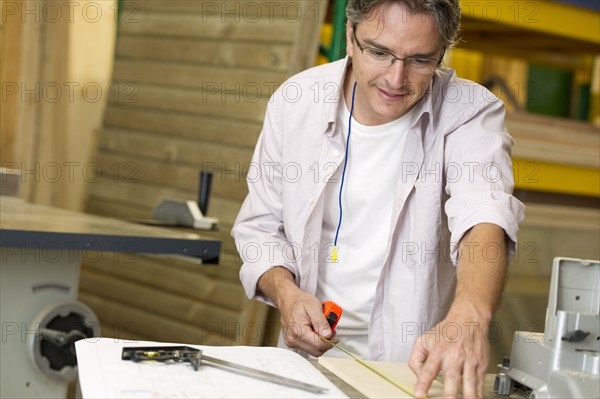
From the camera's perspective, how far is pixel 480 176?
A: 2.01m

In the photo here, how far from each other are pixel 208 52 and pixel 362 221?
2.29m

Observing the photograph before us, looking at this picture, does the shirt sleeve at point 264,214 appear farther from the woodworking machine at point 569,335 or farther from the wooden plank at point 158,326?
the wooden plank at point 158,326

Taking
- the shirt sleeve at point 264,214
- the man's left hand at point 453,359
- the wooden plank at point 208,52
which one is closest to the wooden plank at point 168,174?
the wooden plank at point 208,52

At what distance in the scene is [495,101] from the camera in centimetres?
219

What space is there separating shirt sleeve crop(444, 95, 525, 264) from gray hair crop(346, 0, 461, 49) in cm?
20

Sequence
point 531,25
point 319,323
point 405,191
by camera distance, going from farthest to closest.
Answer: point 531,25
point 405,191
point 319,323

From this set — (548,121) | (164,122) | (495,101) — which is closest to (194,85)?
(164,122)

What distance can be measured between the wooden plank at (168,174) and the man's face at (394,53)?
196 cm

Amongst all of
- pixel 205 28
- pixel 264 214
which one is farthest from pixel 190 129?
pixel 264 214

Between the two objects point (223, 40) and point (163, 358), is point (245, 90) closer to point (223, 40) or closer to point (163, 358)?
point (223, 40)

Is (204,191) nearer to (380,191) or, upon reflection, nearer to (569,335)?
(380,191)

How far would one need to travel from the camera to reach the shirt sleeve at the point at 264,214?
235 centimetres

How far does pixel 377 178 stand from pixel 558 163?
2.19 meters

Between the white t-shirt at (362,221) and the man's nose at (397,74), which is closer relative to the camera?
the man's nose at (397,74)
